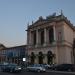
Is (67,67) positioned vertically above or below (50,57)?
below

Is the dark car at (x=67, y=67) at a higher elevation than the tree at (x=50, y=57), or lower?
lower

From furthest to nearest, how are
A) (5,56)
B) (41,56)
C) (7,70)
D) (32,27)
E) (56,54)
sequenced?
(5,56), (32,27), (41,56), (56,54), (7,70)

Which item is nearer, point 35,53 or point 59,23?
point 59,23

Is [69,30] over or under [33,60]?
over

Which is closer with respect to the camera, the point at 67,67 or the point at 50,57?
the point at 67,67

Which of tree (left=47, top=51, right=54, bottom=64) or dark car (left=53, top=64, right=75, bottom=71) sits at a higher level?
tree (left=47, top=51, right=54, bottom=64)

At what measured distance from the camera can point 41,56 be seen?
6806cm

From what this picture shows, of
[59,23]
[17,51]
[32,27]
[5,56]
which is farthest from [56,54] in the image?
[5,56]

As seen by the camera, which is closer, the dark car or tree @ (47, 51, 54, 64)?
the dark car

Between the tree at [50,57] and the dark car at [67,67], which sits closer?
the dark car at [67,67]

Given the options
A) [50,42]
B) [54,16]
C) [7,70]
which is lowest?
[7,70]

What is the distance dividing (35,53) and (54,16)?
15.1 meters

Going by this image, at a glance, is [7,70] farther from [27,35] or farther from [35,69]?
[27,35]

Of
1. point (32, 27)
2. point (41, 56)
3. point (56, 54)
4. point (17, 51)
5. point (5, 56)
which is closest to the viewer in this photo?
point (56, 54)
